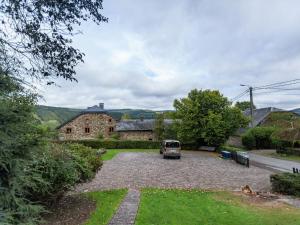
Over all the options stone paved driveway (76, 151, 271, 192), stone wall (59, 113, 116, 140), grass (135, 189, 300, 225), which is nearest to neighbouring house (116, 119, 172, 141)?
stone wall (59, 113, 116, 140)

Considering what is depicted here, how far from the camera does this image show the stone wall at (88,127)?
199 ft

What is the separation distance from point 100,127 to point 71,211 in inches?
1957

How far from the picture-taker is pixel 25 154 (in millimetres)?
6176

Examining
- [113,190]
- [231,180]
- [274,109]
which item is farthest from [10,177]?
[274,109]

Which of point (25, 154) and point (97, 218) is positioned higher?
point (25, 154)

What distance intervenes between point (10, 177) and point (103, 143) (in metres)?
44.2

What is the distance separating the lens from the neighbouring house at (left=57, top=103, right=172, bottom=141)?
60.1 meters

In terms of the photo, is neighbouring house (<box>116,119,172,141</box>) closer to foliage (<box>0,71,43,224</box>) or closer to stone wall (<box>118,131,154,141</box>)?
stone wall (<box>118,131,154,141</box>)

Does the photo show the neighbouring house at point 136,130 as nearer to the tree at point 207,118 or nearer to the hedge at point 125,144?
the hedge at point 125,144

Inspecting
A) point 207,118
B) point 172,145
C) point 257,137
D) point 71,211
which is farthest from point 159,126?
point 71,211

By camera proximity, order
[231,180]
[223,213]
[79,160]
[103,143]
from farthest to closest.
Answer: [103,143], [231,180], [79,160], [223,213]

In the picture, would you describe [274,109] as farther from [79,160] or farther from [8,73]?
[8,73]

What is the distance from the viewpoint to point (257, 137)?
52344mm

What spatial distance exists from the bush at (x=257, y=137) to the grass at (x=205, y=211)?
38.5m
